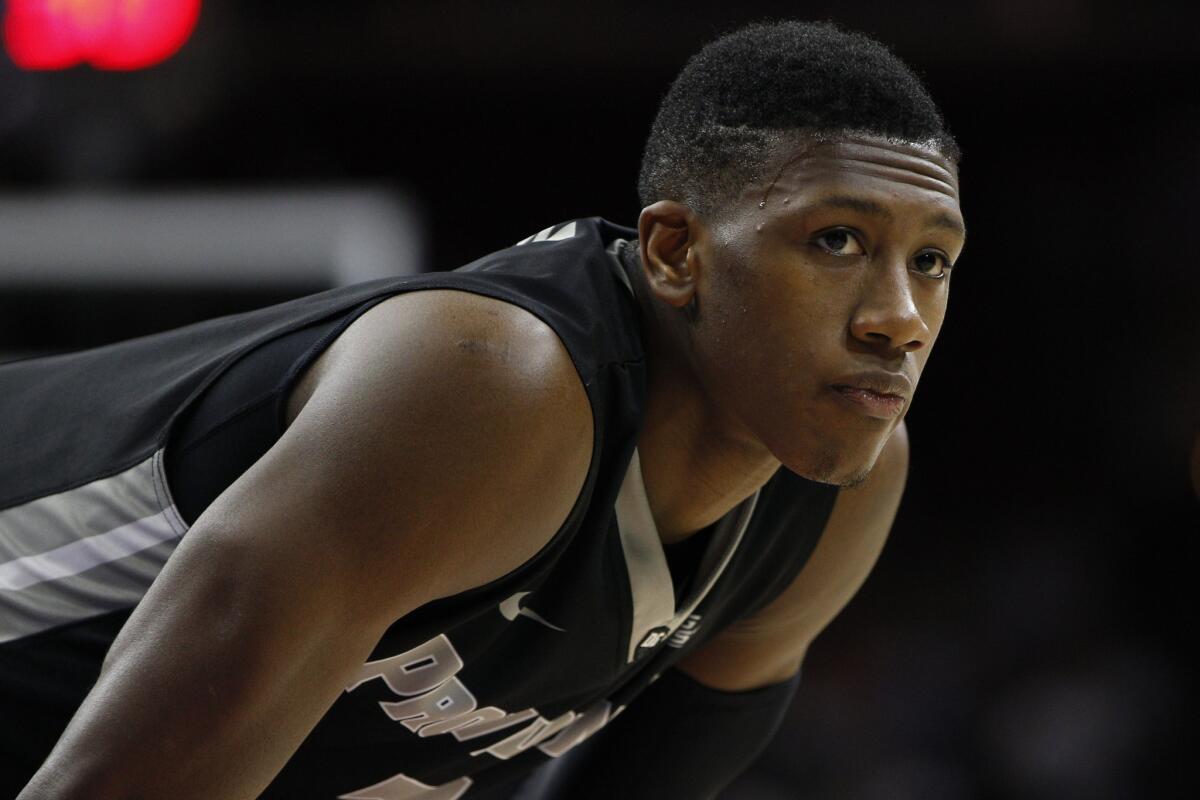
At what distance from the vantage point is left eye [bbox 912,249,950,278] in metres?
1.62

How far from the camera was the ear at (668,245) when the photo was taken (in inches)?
65.1

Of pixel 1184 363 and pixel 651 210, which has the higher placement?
pixel 651 210

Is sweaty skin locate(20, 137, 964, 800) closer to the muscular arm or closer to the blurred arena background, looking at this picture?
the muscular arm

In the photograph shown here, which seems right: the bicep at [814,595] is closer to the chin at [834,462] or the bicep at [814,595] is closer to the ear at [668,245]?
the chin at [834,462]

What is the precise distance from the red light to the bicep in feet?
10.4

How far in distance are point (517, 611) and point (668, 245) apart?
0.43m

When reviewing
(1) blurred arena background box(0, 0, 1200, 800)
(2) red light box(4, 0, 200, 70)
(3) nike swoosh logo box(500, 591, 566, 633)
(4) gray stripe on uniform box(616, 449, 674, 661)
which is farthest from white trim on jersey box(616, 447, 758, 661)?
(2) red light box(4, 0, 200, 70)

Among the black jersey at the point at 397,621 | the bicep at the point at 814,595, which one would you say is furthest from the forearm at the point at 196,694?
the bicep at the point at 814,595

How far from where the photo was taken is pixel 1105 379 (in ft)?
18.1

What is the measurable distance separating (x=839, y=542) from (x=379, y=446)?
91 cm

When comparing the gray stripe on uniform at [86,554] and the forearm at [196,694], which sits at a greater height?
the forearm at [196,694]

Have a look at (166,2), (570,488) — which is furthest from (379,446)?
(166,2)

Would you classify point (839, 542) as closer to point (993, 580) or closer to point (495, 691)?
point (495, 691)

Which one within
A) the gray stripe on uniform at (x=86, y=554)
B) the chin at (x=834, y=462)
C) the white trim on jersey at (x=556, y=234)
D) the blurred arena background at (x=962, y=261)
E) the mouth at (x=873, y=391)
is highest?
the white trim on jersey at (x=556, y=234)
